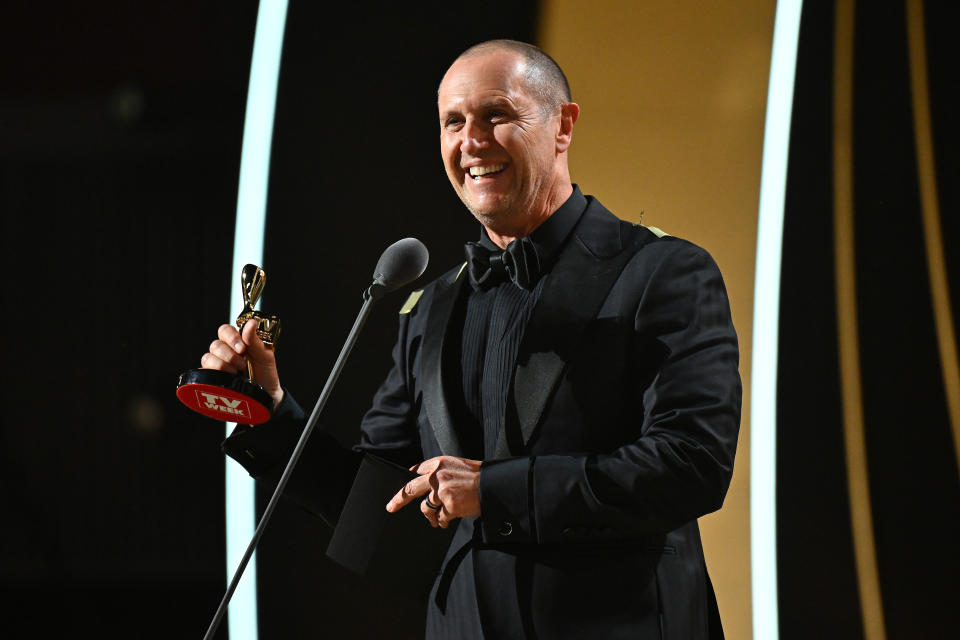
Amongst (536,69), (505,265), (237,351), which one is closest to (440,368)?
(505,265)

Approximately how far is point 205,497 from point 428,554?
979 mm

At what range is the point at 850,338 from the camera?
2.20 m

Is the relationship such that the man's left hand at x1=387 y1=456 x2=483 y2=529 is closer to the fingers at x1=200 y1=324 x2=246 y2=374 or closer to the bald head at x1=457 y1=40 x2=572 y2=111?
the fingers at x1=200 y1=324 x2=246 y2=374

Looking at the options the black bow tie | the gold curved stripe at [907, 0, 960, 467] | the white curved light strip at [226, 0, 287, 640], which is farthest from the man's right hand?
the gold curved stripe at [907, 0, 960, 467]

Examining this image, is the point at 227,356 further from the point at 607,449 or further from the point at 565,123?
the point at 565,123

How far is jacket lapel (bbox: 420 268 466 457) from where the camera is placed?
1.45 meters

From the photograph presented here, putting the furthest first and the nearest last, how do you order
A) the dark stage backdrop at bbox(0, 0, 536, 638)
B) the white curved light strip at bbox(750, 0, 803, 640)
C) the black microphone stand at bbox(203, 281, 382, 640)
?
the dark stage backdrop at bbox(0, 0, 536, 638), the white curved light strip at bbox(750, 0, 803, 640), the black microphone stand at bbox(203, 281, 382, 640)

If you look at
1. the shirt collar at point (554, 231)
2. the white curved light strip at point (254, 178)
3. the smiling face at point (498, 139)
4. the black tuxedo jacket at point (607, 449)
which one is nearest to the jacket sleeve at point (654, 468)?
the black tuxedo jacket at point (607, 449)

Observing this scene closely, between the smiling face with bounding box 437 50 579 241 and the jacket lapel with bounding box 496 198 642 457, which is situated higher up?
the smiling face with bounding box 437 50 579 241

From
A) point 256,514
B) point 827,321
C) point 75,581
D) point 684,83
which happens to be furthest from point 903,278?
point 75,581

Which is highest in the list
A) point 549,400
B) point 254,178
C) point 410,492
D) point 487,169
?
point 254,178

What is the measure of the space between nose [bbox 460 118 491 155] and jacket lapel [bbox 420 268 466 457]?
25cm

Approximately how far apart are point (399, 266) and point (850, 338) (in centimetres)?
131

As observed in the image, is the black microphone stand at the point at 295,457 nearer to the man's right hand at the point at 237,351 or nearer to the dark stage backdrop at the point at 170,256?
the man's right hand at the point at 237,351
